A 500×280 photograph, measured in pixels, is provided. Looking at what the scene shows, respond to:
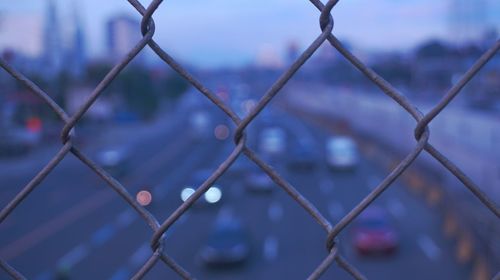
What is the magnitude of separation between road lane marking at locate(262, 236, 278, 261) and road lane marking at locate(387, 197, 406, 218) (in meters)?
2.17

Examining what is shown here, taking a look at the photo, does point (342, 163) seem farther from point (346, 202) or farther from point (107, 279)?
point (107, 279)

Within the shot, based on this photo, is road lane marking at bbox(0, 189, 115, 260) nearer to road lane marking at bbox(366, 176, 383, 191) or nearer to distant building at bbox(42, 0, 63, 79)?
distant building at bbox(42, 0, 63, 79)

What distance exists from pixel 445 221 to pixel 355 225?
4.18ft

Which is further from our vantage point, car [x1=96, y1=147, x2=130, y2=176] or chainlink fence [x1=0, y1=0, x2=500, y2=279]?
car [x1=96, y1=147, x2=130, y2=176]

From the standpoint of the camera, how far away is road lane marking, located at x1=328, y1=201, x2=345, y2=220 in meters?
10.1

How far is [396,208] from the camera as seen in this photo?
1047cm

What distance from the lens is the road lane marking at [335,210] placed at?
1011cm

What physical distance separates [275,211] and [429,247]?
3.39 m

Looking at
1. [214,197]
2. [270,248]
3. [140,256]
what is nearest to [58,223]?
[214,197]

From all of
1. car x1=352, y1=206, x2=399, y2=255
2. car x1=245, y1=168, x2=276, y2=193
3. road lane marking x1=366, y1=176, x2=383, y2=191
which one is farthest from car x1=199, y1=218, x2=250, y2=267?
road lane marking x1=366, y1=176, x2=383, y2=191

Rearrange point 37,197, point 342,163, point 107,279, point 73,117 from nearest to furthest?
point 73,117 < point 107,279 < point 37,197 < point 342,163

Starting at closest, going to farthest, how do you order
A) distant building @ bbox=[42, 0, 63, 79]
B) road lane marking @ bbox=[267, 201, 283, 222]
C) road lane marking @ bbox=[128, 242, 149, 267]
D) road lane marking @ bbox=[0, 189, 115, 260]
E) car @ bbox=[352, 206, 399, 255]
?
distant building @ bbox=[42, 0, 63, 79], road lane marking @ bbox=[128, 242, 149, 267], car @ bbox=[352, 206, 399, 255], road lane marking @ bbox=[0, 189, 115, 260], road lane marking @ bbox=[267, 201, 283, 222]

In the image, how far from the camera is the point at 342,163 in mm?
15273

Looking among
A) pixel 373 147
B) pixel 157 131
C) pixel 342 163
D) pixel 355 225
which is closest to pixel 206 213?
pixel 355 225
